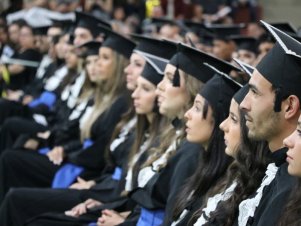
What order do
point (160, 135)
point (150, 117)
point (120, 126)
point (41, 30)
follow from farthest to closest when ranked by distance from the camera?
1. point (41, 30)
2. point (120, 126)
3. point (150, 117)
4. point (160, 135)

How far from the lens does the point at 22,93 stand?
10227 mm

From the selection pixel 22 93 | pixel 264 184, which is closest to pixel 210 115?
pixel 264 184

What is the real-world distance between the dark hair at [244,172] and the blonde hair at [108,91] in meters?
3.05

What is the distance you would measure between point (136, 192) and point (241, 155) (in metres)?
1.38

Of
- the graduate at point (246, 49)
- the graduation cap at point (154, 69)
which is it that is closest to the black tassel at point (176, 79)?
the graduation cap at point (154, 69)

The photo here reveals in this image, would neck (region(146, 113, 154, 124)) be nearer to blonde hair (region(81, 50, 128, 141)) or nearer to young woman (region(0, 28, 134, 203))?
young woman (region(0, 28, 134, 203))

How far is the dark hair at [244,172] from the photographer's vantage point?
11.3 ft

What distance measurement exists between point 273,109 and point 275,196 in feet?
1.28

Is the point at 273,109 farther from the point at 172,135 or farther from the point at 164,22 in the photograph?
the point at 164,22

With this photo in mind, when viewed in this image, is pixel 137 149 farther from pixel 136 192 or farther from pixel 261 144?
pixel 261 144

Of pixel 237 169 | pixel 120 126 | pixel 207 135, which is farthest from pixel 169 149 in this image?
pixel 120 126

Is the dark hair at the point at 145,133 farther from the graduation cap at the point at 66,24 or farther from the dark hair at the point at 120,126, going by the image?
the graduation cap at the point at 66,24

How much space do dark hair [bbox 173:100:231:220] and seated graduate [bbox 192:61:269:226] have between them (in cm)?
21

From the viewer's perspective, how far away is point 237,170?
12.1 ft
